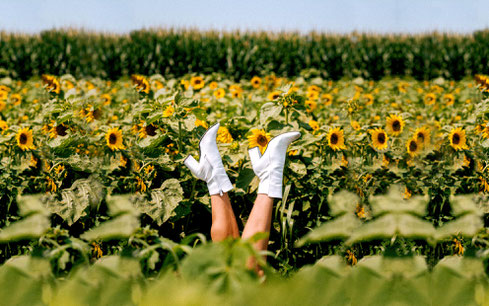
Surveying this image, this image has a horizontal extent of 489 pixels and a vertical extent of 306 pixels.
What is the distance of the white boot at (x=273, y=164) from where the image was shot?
2953 millimetres

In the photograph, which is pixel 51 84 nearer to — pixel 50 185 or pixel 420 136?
pixel 50 185

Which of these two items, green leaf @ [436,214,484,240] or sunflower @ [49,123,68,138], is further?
sunflower @ [49,123,68,138]

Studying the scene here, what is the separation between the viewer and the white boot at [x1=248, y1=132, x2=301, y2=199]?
295 centimetres

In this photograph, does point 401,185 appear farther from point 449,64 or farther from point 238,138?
point 449,64

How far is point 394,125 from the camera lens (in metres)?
3.98

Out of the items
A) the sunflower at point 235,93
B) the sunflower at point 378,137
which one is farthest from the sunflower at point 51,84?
the sunflower at point 235,93

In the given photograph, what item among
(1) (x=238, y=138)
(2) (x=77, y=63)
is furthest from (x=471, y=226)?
(2) (x=77, y=63)

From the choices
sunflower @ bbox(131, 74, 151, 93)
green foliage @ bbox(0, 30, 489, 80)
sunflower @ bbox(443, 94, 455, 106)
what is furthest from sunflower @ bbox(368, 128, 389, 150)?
green foliage @ bbox(0, 30, 489, 80)

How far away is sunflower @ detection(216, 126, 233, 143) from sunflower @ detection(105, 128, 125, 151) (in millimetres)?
756

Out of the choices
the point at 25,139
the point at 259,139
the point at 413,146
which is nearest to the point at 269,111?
the point at 259,139

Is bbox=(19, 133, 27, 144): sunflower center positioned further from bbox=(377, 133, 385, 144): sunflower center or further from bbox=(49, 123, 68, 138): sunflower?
bbox=(377, 133, 385, 144): sunflower center

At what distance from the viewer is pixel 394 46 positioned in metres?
20.2

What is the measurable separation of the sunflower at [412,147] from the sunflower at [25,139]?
2.97m

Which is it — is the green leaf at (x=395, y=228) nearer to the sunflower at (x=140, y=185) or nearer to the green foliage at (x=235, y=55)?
the sunflower at (x=140, y=185)
